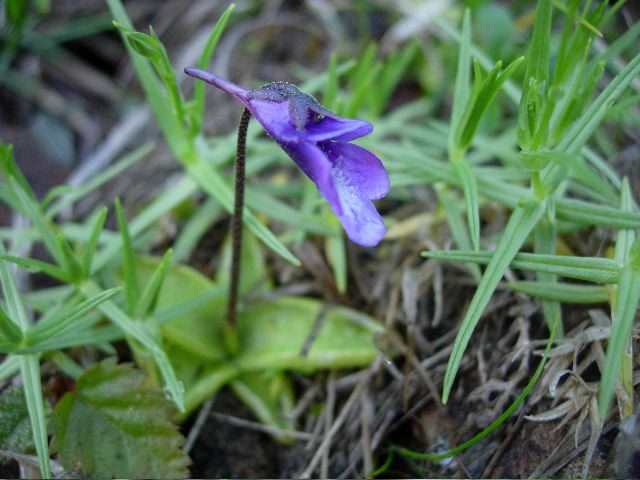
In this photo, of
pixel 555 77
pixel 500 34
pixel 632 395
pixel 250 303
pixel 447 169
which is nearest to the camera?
pixel 632 395

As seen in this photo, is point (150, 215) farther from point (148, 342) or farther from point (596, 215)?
point (596, 215)

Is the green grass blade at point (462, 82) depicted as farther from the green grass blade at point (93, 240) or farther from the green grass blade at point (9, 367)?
the green grass blade at point (9, 367)

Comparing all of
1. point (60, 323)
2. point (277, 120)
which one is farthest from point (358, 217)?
point (60, 323)

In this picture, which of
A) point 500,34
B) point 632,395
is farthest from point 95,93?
point 632,395

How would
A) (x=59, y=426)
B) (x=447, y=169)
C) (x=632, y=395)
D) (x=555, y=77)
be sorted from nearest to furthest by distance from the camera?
1. (x=632, y=395)
2. (x=59, y=426)
3. (x=555, y=77)
4. (x=447, y=169)

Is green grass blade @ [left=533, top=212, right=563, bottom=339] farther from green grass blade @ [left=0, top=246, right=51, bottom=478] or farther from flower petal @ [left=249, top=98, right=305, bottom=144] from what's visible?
green grass blade @ [left=0, top=246, right=51, bottom=478]

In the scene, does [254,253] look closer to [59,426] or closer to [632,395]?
[59,426]

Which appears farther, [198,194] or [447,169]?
[198,194]

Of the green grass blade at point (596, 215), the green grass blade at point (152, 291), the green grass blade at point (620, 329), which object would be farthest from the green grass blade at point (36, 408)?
the green grass blade at point (596, 215)
